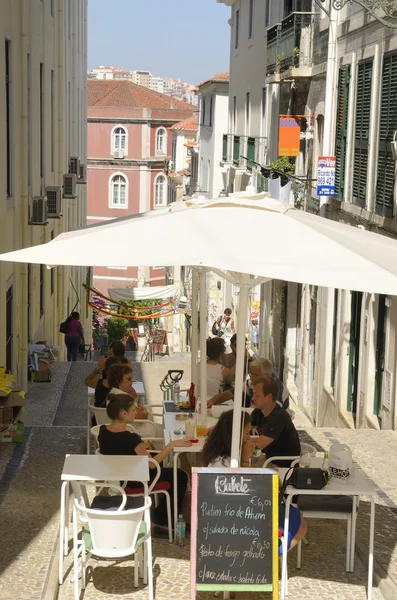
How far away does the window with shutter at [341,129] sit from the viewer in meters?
17.5

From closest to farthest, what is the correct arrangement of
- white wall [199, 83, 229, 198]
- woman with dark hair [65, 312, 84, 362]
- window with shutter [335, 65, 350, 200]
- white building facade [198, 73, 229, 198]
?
window with shutter [335, 65, 350, 200] → woman with dark hair [65, 312, 84, 362] → white wall [199, 83, 229, 198] → white building facade [198, 73, 229, 198]

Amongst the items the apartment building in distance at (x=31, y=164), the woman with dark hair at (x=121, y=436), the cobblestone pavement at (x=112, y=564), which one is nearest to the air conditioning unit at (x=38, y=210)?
the apartment building in distance at (x=31, y=164)

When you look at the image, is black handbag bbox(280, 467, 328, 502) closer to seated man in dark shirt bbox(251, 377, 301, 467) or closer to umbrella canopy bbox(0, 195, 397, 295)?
seated man in dark shirt bbox(251, 377, 301, 467)

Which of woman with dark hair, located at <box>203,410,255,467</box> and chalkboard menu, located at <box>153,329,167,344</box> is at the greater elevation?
woman with dark hair, located at <box>203,410,255,467</box>

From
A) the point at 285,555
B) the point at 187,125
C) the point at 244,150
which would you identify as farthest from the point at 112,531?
the point at 187,125

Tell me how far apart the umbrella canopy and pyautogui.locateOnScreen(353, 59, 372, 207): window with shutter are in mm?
9097

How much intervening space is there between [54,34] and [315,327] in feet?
29.7

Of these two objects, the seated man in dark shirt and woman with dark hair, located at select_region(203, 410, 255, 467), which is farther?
the seated man in dark shirt

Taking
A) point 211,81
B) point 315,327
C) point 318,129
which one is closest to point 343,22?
point 318,129

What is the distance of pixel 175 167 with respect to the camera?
6406cm

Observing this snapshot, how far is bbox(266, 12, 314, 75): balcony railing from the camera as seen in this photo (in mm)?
21125

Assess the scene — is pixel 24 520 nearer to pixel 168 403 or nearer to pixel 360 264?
pixel 168 403

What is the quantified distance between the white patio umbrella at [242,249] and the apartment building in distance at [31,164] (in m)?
7.47

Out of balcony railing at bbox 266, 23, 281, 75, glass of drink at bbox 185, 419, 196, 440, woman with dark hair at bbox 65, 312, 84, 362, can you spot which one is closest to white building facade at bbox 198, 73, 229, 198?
balcony railing at bbox 266, 23, 281, 75
